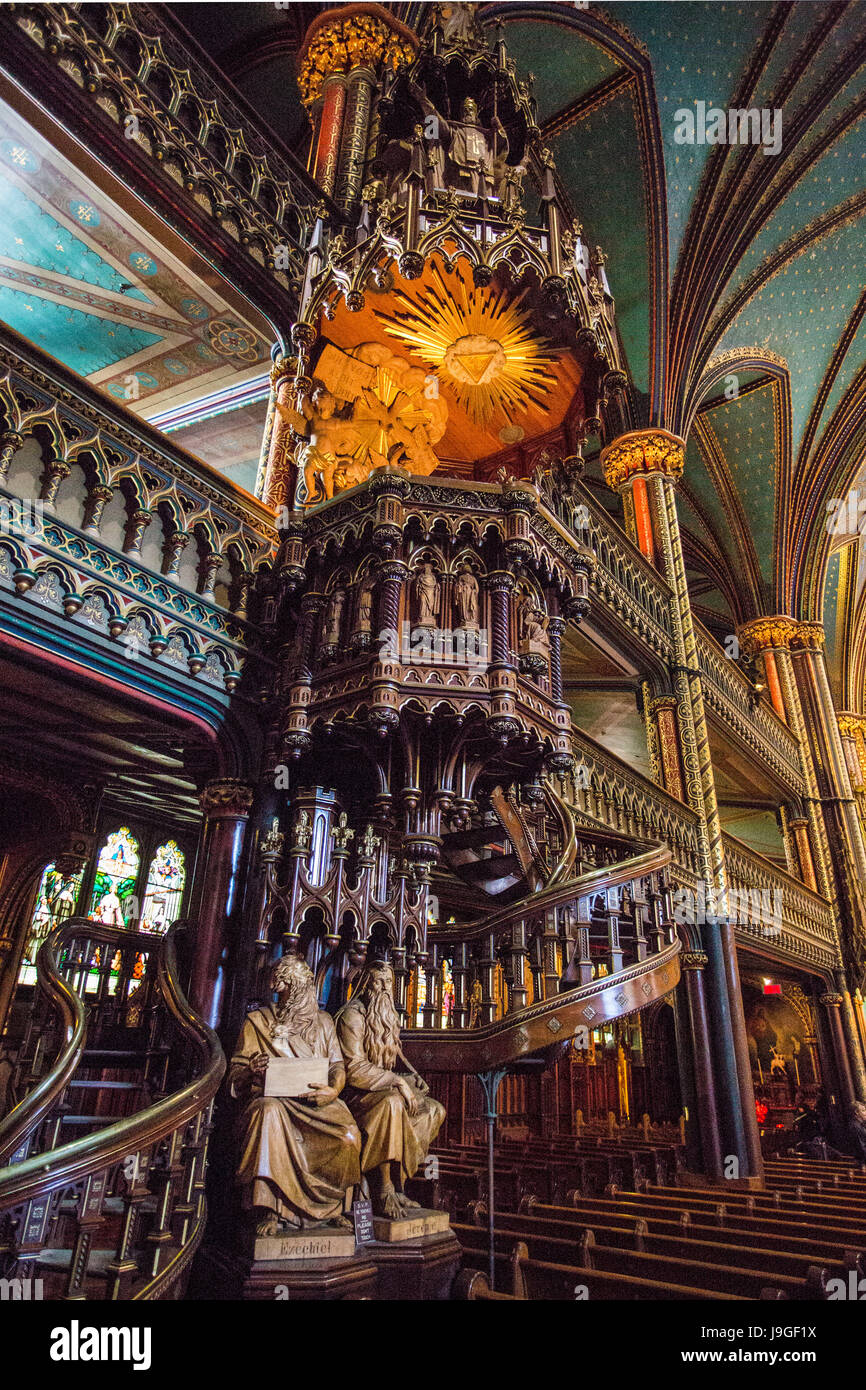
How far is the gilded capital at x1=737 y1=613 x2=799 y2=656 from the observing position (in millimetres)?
18672

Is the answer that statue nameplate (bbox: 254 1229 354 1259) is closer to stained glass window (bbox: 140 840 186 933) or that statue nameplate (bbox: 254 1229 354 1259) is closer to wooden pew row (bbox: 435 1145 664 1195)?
wooden pew row (bbox: 435 1145 664 1195)

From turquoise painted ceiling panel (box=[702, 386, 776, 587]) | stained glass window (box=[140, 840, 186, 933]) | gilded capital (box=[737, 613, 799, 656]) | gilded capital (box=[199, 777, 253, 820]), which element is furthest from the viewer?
gilded capital (box=[737, 613, 799, 656])

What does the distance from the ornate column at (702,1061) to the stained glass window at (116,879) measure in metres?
6.52

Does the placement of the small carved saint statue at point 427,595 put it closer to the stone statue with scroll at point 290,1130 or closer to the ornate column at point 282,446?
the ornate column at point 282,446

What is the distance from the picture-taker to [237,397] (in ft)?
30.1

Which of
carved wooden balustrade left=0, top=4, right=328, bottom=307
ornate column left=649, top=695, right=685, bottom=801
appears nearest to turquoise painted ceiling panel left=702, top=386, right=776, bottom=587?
ornate column left=649, top=695, right=685, bottom=801

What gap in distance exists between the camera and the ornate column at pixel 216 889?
4.65m

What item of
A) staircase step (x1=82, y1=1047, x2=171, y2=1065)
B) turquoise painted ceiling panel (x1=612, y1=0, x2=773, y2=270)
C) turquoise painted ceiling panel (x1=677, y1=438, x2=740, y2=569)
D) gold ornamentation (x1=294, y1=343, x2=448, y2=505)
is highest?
turquoise painted ceiling panel (x1=612, y1=0, x2=773, y2=270)

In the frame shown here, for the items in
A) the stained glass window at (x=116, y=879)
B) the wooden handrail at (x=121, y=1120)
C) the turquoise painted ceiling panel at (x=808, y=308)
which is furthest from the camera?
the turquoise painted ceiling panel at (x=808, y=308)

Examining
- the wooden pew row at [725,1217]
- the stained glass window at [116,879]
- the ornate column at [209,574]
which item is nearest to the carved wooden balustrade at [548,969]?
the wooden pew row at [725,1217]

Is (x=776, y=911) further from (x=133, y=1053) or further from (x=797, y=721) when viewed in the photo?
(x=133, y=1053)

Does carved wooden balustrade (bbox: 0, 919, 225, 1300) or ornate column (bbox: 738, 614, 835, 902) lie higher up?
ornate column (bbox: 738, 614, 835, 902)

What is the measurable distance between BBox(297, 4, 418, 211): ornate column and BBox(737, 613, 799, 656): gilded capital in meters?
13.9
